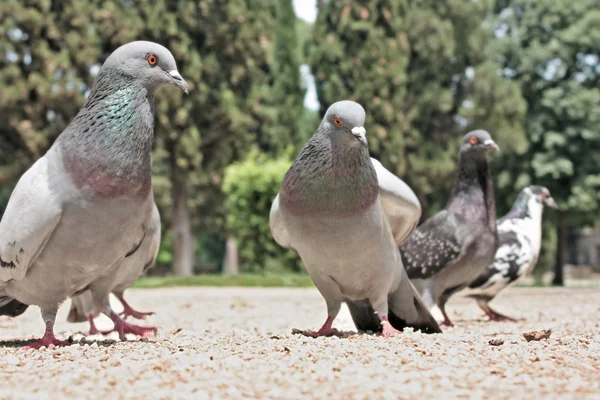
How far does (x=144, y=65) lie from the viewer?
153 inches

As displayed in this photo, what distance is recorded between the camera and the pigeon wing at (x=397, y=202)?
14.5ft

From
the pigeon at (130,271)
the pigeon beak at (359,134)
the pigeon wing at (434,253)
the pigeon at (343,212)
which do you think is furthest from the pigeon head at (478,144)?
the pigeon at (130,271)

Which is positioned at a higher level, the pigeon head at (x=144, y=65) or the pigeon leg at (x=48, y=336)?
the pigeon head at (x=144, y=65)

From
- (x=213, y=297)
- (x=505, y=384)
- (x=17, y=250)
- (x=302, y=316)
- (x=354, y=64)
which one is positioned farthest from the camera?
(x=354, y=64)

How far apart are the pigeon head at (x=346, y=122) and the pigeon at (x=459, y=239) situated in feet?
8.36

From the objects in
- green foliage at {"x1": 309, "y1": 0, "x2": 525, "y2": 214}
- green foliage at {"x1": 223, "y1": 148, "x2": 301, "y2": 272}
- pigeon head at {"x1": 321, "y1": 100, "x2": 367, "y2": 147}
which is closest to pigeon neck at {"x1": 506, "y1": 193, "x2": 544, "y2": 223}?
pigeon head at {"x1": 321, "y1": 100, "x2": 367, "y2": 147}

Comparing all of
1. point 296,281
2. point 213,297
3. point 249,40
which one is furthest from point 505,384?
point 249,40

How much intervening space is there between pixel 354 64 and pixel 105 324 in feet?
57.0

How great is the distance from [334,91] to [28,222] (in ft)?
62.9

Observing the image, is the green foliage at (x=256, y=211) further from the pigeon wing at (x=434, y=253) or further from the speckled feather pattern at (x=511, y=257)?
the pigeon wing at (x=434, y=253)

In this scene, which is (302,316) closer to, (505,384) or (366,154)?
(366,154)

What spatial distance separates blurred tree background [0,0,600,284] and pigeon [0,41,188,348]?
42.2ft

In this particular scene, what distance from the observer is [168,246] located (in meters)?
35.6

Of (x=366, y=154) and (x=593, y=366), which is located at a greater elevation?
(x=366, y=154)
